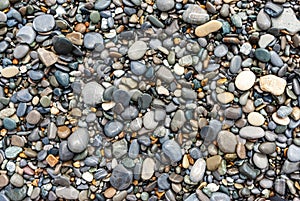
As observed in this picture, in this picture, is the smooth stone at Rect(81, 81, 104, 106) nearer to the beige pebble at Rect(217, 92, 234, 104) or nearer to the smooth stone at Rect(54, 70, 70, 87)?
the smooth stone at Rect(54, 70, 70, 87)

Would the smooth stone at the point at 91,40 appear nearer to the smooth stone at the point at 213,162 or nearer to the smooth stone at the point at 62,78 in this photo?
the smooth stone at the point at 62,78

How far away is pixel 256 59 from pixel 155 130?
41cm

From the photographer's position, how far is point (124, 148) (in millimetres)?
1617

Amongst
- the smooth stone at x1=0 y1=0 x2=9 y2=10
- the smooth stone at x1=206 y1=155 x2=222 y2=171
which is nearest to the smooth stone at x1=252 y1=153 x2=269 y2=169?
the smooth stone at x1=206 y1=155 x2=222 y2=171

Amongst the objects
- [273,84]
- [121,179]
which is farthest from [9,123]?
[273,84]

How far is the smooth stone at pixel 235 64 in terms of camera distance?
5.44 feet

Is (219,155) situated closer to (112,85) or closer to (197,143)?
(197,143)

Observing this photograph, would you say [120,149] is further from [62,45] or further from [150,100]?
[62,45]

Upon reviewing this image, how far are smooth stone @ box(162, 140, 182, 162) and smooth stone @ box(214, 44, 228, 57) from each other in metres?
0.34

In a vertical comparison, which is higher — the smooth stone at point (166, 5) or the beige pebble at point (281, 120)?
the smooth stone at point (166, 5)

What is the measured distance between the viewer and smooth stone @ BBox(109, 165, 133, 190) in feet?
5.24

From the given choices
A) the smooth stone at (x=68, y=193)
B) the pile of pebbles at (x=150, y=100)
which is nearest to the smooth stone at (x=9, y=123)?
the pile of pebbles at (x=150, y=100)

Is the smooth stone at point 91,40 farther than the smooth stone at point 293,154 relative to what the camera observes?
Yes

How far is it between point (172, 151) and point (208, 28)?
428 millimetres
